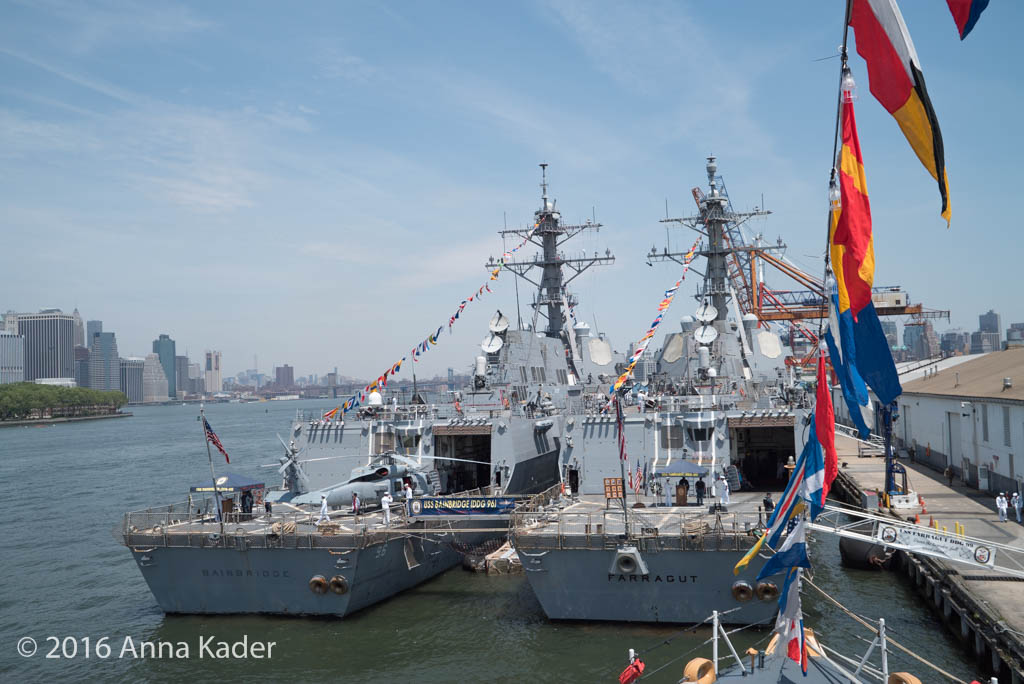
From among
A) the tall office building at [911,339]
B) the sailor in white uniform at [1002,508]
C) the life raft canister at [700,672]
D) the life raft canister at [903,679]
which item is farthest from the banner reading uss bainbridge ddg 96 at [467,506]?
the tall office building at [911,339]

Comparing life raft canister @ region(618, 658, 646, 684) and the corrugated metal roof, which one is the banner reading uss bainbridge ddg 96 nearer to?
life raft canister @ region(618, 658, 646, 684)

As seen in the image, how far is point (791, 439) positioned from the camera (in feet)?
111

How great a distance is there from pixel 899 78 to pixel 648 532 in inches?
472

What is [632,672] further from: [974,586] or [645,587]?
[974,586]

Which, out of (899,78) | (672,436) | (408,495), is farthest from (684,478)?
(899,78)

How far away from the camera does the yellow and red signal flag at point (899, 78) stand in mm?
5828

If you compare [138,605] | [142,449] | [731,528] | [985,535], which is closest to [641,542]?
[731,528]

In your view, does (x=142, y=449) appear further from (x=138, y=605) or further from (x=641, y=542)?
(x=641, y=542)

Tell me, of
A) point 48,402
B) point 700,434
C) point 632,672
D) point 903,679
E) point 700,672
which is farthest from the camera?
point 48,402

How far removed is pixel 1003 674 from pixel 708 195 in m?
26.8

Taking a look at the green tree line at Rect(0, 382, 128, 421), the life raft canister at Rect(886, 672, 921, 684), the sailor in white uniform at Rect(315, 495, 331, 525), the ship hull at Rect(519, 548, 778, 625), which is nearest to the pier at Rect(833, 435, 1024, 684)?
the life raft canister at Rect(886, 672, 921, 684)

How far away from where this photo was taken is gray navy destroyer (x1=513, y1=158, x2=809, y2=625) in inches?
643

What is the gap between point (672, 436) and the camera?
23781mm

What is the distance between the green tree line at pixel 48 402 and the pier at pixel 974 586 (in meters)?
121
